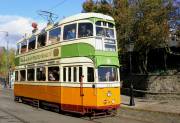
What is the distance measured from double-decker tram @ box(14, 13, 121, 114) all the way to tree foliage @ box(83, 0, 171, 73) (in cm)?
708

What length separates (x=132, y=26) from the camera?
29.0m

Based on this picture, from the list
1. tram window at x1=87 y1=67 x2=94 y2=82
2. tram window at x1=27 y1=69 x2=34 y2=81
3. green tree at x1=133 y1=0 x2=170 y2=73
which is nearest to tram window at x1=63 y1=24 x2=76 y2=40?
tram window at x1=87 y1=67 x2=94 y2=82

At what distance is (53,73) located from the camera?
22.1m

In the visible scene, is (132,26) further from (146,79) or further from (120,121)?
(120,121)

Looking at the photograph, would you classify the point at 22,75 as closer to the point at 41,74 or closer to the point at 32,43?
the point at 32,43

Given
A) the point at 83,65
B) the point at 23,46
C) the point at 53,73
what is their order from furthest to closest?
the point at 23,46, the point at 53,73, the point at 83,65

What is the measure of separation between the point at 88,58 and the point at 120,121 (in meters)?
3.30

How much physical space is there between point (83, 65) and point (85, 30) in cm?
Result: 172

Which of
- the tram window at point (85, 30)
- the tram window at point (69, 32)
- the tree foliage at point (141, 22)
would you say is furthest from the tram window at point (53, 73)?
the tree foliage at point (141, 22)

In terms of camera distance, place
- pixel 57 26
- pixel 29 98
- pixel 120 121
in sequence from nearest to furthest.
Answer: pixel 120 121
pixel 57 26
pixel 29 98

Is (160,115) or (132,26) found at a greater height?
(132,26)

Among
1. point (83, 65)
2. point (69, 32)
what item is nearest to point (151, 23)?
point (69, 32)

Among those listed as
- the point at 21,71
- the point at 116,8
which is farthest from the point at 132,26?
the point at 21,71

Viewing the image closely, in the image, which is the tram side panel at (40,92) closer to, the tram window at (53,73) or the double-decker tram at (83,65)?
the double-decker tram at (83,65)
